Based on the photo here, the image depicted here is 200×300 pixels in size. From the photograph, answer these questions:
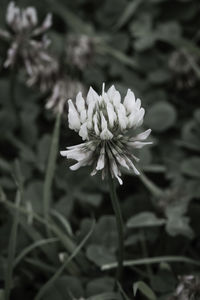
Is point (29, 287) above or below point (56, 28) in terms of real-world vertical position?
below

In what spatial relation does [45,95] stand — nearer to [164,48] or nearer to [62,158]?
[62,158]

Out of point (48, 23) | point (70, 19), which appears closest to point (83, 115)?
point (48, 23)


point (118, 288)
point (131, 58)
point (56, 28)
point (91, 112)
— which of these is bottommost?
point (118, 288)

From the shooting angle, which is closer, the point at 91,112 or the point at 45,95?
the point at 91,112

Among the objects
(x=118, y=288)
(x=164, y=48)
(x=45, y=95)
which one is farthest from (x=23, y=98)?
(x=118, y=288)

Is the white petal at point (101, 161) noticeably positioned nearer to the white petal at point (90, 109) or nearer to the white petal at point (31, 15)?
the white petal at point (90, 109)

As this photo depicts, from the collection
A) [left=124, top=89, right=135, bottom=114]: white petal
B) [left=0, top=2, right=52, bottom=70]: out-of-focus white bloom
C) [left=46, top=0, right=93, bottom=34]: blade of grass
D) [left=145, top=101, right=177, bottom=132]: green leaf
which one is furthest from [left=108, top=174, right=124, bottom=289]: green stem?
[left=46, top=0, right=93, bottom=34]: blade of grass

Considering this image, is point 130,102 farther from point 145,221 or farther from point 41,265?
point 41,265

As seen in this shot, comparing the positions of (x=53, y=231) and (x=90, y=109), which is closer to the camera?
(x=90, y=109)
